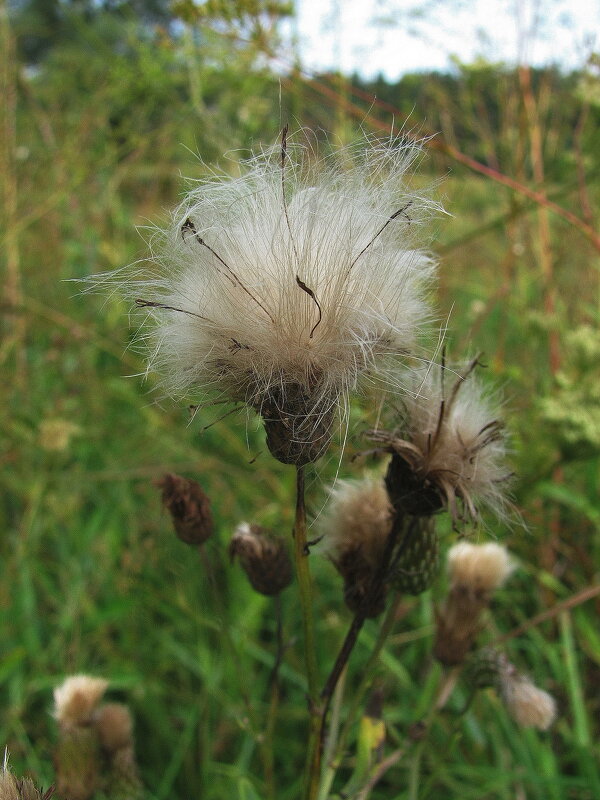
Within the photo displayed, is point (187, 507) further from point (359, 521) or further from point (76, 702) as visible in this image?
point (76, 702)

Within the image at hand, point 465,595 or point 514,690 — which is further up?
point 465,595

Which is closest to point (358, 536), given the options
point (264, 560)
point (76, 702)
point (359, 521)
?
point (359, 521)

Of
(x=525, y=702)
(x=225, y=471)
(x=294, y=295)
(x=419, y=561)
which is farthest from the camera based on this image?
(x=225, y=471)

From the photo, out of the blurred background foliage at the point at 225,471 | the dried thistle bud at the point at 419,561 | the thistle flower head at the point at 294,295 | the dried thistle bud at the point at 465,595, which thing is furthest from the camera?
the blurred background foliage at the point at 225,471

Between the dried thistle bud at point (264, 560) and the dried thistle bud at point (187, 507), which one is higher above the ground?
the dried thistle bud at point (187, 507)

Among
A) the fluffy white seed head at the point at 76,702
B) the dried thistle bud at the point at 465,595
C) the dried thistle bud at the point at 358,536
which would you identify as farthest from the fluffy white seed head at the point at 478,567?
the fluffy white seed head at the point at 76,702

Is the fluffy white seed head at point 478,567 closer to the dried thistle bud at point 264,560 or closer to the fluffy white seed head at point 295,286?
the dried thistle bud at point 264,560
